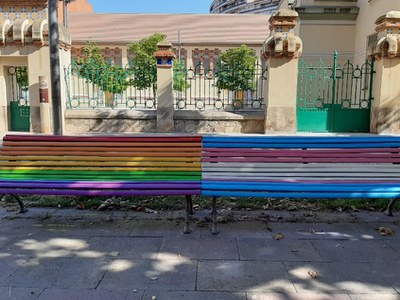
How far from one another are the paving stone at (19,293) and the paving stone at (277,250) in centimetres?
164

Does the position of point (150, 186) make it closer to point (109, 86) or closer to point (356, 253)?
point (356, 253)

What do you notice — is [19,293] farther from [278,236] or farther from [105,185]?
[278,236]

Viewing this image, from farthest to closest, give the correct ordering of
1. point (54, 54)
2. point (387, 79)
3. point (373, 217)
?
point (387, 79)
point (54, 54)
point (373, 217)

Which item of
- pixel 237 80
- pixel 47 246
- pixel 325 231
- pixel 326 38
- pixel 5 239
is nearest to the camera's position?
pixel 47 246

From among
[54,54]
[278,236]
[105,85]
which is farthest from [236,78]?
[278,236]

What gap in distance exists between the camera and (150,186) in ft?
12.4

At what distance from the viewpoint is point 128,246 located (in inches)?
138

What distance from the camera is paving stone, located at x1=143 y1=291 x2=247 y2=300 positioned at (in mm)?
2650

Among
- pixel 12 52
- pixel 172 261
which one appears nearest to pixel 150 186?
pixel 172 261

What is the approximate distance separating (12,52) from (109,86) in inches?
126

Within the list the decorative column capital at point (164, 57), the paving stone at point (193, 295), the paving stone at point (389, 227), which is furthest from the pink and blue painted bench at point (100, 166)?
the decorative column capital at point (164, 57)

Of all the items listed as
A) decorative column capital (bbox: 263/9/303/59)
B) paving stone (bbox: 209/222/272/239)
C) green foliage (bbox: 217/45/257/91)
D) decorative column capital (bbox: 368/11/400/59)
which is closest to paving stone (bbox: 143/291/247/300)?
paving stone (bbox: 209/222/272/239)

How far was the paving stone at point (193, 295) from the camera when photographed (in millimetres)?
2650

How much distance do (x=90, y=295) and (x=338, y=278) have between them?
1.86 meters
